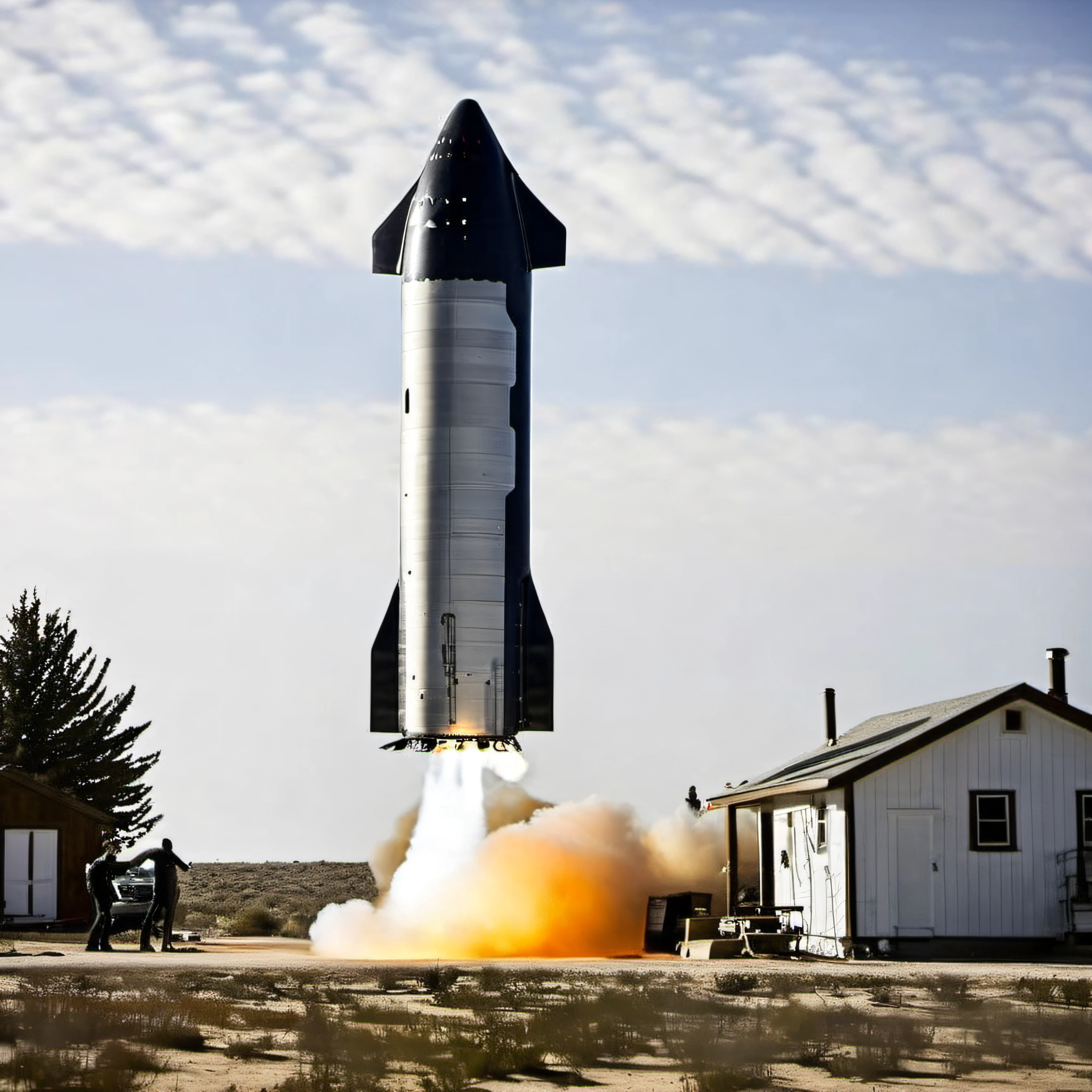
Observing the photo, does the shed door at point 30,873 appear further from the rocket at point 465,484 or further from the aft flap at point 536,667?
the aft flap at point 536,667

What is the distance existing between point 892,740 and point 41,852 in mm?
21373

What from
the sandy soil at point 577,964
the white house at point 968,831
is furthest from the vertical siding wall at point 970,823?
the sandy soil at point 577,964

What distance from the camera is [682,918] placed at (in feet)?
128

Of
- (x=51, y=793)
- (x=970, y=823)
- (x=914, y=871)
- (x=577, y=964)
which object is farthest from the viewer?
(x=51, y=793)

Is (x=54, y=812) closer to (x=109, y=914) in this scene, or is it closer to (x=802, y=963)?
(x=109, y=914)

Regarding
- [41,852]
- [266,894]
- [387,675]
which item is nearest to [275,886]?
[266,894]

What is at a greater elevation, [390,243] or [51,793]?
[390,243]

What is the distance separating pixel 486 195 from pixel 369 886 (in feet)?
129

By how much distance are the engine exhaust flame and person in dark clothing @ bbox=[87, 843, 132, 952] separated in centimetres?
473

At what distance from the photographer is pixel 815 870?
3725 cm

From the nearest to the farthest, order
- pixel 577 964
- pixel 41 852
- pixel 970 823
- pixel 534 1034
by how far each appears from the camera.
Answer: pixel 534 1034, pixel 577 964, pixel 970 823, pixel 41 852

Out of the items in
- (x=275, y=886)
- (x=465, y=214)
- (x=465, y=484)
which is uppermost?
(x=465, y=214)

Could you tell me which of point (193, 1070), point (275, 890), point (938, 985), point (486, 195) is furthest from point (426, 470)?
point (275, 890)

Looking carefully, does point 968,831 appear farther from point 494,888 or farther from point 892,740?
point 494,888
